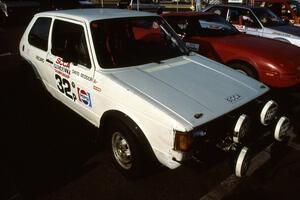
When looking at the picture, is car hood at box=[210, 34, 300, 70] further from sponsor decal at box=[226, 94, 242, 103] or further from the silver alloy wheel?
the silver alloy wheel

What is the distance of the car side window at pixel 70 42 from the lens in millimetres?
3885

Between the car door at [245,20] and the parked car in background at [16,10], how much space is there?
38.3ft

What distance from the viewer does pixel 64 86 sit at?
14.2 ft

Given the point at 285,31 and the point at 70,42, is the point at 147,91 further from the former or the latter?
the point at 285,31

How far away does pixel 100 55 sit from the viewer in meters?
3.75

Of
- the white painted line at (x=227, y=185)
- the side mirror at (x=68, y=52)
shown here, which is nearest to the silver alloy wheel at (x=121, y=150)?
the white painted line at (x=227, y=185)

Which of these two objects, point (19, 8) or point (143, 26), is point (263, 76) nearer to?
point (143, 26)

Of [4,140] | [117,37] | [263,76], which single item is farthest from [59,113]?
[263,76]

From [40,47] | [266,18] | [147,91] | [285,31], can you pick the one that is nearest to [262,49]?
[285,31]

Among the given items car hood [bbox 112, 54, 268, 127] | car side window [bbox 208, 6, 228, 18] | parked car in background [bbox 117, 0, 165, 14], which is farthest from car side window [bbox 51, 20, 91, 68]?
parked car in background [bbox 117, 0, 165, 14]

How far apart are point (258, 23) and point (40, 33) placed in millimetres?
5708

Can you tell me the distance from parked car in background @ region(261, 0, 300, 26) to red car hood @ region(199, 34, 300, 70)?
4.82m

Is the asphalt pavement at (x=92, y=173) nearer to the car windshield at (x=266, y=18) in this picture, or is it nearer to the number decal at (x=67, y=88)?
the number decal at (x=67, y=88)

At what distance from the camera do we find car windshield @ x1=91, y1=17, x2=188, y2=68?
3824 mm
